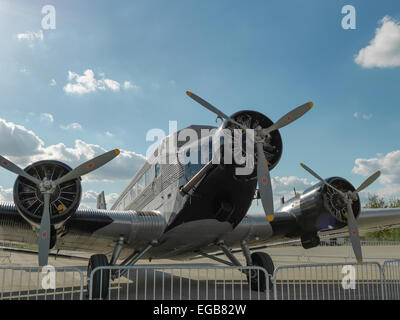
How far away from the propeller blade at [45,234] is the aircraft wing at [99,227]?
1278 millimetres

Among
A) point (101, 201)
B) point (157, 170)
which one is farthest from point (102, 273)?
point (101, 201)

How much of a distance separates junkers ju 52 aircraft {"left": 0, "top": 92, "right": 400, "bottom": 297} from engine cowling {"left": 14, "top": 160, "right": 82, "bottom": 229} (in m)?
0.02

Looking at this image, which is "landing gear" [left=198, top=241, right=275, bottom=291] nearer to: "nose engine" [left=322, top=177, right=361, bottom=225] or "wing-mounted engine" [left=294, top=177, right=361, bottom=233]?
"wing-mounted engine" [left=294, top=177, right=361, bottom=233]

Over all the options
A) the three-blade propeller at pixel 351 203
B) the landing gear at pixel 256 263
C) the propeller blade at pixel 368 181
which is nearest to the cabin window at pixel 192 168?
the landing gear at pixel 256 263

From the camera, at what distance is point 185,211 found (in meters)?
9.41

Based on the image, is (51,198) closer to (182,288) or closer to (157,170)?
(157,170)

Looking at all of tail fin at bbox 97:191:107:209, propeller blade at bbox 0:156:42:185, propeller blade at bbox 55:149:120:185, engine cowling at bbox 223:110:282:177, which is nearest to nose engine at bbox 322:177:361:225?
engine cowling at bbox 223:110:282:177

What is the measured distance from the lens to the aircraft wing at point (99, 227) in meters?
9.59

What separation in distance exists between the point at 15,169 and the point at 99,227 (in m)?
2.78

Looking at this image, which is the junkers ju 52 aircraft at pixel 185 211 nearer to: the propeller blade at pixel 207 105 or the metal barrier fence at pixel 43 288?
the propeller blade at pixel 207 105
